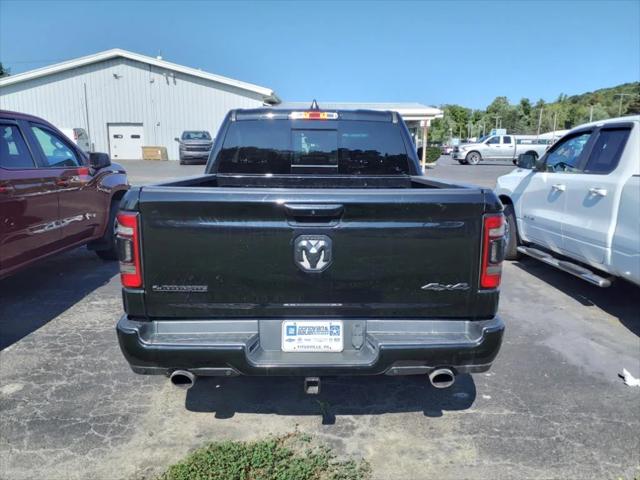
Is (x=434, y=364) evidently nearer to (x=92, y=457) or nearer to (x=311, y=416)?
(x=311, y=416)

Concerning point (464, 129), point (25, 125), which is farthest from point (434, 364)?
point (464, 129)

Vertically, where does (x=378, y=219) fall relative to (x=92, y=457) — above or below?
above

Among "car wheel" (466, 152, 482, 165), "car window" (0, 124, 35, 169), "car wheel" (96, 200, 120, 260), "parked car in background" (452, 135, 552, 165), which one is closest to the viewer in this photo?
"car window" (0, 124, 35, 169)

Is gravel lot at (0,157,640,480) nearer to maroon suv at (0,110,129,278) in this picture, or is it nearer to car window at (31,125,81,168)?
maroon suv at (0,110,129,278)

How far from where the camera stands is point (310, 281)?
8.31 ft

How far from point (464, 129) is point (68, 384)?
116 meters

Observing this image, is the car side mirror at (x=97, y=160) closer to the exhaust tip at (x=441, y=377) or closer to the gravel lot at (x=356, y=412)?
the gravel lot at (x=356, y=412)

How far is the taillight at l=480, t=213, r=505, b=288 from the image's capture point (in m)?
2.52

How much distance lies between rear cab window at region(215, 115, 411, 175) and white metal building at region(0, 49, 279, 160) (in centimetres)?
2719

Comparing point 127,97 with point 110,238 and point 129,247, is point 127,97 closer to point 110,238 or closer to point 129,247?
point 110,238

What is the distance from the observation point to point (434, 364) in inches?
102

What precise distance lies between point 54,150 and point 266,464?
471 centimetres

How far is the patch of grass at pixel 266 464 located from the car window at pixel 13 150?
11.4ft

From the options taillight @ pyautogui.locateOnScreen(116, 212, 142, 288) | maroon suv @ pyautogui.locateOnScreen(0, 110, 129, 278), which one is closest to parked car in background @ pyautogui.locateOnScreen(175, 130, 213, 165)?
maroon suv @ pyautogui.locateOnScreen(0, 110, 129, 278)
